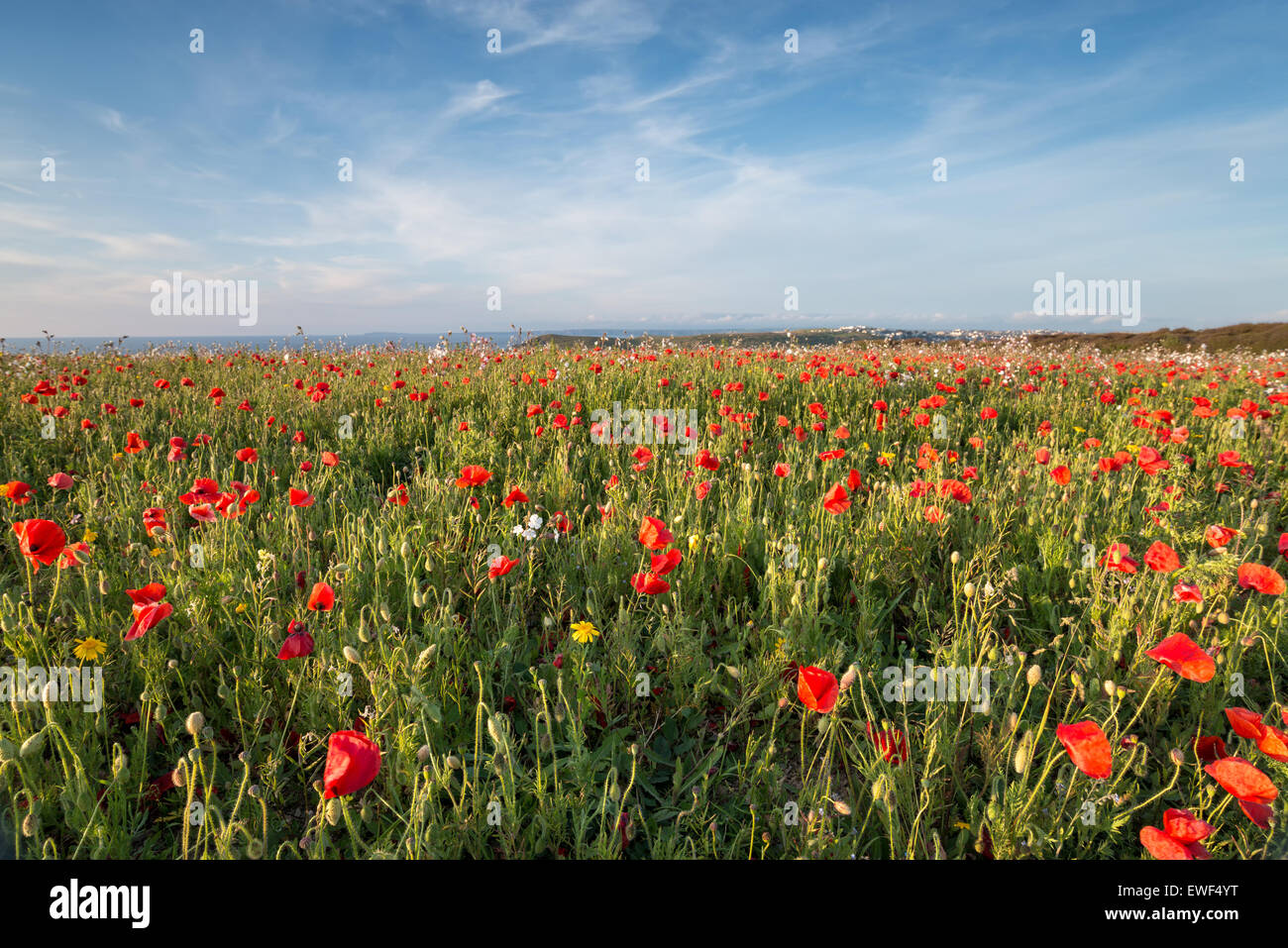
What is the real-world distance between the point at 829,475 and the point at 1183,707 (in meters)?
2.12

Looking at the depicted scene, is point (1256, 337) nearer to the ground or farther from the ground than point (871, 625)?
farther from the ground

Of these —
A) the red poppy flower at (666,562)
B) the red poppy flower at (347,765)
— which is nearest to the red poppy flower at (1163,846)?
the red poppy flower at (666,562)

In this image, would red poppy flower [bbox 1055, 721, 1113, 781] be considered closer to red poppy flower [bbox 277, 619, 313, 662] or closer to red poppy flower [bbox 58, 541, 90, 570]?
Result: red poppy flower [bbox 277, 619, 313, 662]

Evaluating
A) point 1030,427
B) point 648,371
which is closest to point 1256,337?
point 1030,427

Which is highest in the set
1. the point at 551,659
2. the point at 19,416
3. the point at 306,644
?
the point at 19,416

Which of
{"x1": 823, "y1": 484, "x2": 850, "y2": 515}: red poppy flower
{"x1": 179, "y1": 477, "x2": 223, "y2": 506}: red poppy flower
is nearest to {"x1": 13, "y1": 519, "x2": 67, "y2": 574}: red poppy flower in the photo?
{"x1": 179, "y1": 477, "x2": 223, "y2": 506}: red poppy flower

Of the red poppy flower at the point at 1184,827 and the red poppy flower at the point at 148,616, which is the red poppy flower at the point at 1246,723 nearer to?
the red poppy flower at the point at 1184,827

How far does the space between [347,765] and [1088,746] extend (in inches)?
61.1

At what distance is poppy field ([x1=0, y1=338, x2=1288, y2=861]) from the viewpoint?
1.61 m

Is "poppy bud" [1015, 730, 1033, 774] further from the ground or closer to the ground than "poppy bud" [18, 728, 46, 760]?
closer to the ground

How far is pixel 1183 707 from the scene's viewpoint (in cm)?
228

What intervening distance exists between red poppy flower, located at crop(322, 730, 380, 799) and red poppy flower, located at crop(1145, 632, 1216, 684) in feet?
6.22

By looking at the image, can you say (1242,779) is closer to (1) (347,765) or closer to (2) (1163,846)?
(2) (1163,846)
